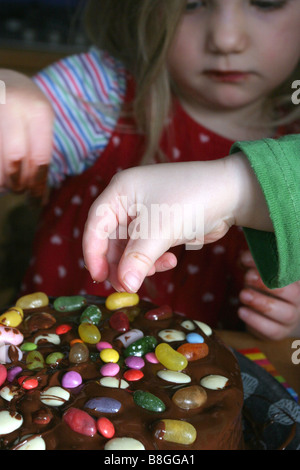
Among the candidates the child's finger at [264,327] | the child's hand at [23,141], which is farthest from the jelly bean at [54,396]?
the child's finger at [264,327]

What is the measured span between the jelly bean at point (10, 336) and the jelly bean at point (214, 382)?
6.4 inches

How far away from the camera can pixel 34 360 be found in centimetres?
41

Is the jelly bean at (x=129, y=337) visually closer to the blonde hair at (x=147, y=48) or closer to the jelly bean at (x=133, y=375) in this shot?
the jelly bean at (x=133, y=375)

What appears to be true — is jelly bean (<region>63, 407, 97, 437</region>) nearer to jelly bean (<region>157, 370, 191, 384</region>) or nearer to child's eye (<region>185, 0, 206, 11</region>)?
jelly bean (<region>157, 370, 191, 384</region>)

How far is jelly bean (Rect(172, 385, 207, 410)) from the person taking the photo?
383 mm

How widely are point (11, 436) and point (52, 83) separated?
25.0 inches

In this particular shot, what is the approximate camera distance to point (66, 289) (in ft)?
2.72

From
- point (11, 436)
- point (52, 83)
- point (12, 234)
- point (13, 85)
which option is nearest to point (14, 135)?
point (13, 85)

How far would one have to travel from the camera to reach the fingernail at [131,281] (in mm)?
354

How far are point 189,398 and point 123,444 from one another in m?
0.07

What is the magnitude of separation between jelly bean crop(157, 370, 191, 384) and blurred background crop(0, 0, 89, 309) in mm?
730

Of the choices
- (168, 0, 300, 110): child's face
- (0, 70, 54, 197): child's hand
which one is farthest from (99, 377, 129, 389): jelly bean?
(168, 0, 300, 110): child's face

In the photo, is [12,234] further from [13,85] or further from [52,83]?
[13,85]
